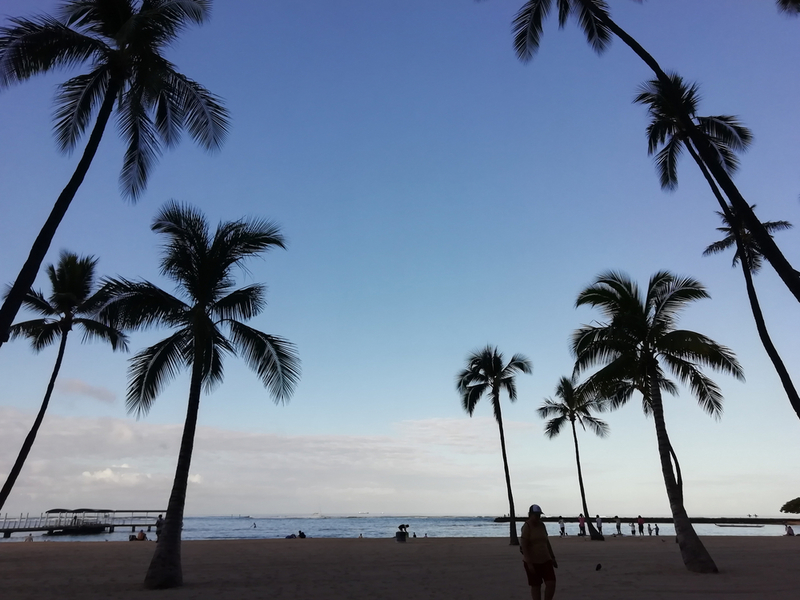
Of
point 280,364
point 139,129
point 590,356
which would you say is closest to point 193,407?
point 280,364

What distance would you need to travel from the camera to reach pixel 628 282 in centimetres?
1759

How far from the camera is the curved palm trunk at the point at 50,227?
28.6 feet

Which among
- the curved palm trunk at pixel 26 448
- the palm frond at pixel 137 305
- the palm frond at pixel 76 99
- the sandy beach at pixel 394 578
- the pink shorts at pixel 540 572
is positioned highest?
the palm frond at pixel 76 99

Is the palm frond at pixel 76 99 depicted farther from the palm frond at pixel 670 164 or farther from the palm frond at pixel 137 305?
the palm frond at pixel 670 164

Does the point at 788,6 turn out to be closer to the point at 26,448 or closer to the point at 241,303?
the point at 241,303

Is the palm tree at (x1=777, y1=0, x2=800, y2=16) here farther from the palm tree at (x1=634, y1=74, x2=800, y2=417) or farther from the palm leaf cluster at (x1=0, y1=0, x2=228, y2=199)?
the palm leaf cluster at (x1=0, y1=0, x2=228, y2=199)

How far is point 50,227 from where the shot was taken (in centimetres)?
983

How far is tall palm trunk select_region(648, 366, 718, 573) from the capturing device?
47.9 ft

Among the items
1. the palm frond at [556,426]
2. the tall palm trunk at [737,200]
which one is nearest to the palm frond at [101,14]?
the tall palm trunk at [737,200]

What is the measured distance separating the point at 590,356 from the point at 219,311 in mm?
11933

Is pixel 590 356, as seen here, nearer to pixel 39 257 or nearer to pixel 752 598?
pixel 752 598

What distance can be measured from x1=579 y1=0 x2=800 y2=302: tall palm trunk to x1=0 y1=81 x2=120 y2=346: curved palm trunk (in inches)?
441

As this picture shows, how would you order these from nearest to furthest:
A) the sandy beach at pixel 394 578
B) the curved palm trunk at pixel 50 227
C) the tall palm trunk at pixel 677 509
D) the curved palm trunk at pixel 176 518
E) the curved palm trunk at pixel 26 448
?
1. the curved palm trunk at pixel 50 227
2. the sandy beach at pixel 394 578
3. the curved palm trunk at pixel 176 518
4. the tall palm trunk at pixel 677 509
5. the curved palm trunk at pixel 26 448

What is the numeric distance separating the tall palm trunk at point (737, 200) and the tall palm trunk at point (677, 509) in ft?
24.8
